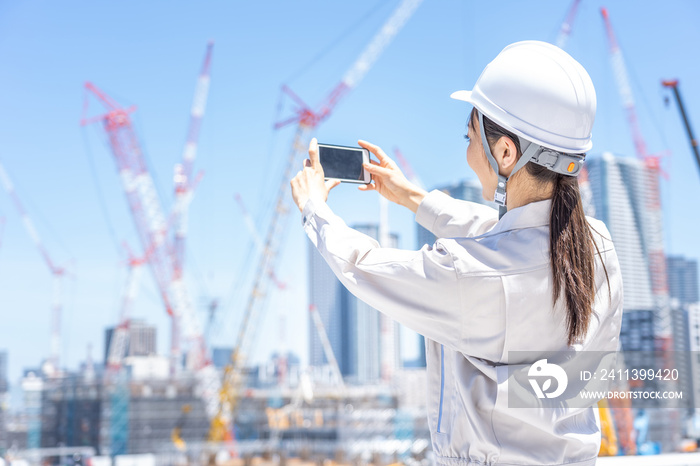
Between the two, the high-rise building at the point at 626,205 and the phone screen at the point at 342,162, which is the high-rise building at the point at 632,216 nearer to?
the high-rise building at the point at 626,205

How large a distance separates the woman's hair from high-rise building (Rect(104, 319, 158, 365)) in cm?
4620

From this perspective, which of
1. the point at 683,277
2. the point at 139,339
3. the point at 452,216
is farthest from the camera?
the point at 683,277

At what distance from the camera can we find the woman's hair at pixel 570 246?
0.82 m

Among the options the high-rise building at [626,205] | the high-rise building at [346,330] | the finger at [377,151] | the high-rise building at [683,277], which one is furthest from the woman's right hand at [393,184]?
the high-rise building at [346,330]

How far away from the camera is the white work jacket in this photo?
796 millimetres

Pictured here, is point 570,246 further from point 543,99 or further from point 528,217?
point 543,99

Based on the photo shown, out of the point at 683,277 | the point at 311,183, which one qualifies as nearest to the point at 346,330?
the point at 683,277

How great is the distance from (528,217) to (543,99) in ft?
0.53

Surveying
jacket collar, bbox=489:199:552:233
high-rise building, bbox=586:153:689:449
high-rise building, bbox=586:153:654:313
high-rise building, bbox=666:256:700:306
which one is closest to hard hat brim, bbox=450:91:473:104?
jacket collar, bbox=489:199:552:233

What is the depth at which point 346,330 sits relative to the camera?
7856 cm

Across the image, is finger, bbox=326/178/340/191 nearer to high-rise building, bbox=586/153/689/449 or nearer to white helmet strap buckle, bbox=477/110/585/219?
white helmet strap buckle, bbox=477/110/585/219

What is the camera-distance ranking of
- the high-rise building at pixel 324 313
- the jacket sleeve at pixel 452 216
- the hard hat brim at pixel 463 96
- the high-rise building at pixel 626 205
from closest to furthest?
the hard hat brim at pixel 463 96 → the jacket sleeve at pixel 452 216 → the high-rise building at pixel 626 205 → the high-rise building at pixel 324 313

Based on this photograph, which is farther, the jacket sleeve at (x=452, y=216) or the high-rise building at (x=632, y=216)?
the high-rise building at (x=632, y=216)

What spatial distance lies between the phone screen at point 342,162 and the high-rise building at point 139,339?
45850 mm
